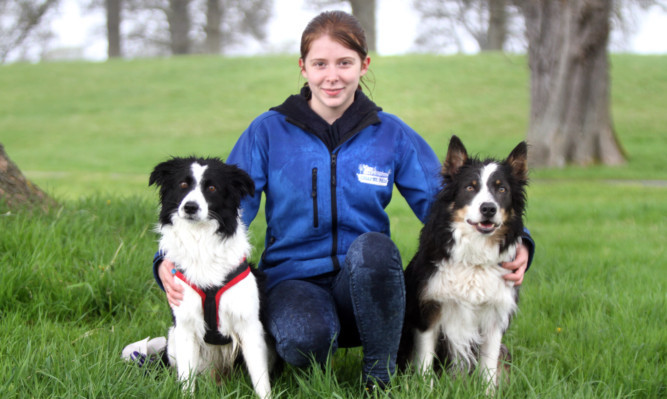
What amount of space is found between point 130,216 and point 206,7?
30598 millimetres

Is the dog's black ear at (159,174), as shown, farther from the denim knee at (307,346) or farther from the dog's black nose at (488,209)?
the dog's black nose at (488,209)

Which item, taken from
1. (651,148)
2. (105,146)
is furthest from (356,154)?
(105,146)

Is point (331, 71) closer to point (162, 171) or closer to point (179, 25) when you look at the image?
point (162, 171)

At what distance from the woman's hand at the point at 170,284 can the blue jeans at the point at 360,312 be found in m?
0.45

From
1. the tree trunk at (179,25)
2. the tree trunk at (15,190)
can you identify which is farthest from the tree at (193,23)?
the tree trunk at (15,190)

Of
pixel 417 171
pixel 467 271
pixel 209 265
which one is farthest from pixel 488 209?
pixel 209 265

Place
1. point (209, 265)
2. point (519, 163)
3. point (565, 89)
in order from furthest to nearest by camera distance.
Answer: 1. point (565, 89)
2. point (519, 163)
3. point (209, 265)

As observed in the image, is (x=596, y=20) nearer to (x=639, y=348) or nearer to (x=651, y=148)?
(x=651, y=148)

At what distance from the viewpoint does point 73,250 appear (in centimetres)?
405

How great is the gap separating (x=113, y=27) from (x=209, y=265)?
1337 inches

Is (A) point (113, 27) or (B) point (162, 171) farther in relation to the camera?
(A) point (113, 27)

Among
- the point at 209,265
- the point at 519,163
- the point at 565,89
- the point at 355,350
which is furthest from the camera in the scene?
the point at 565,89

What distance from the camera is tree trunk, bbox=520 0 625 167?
1085cm

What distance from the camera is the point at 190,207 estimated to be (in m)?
2.69
